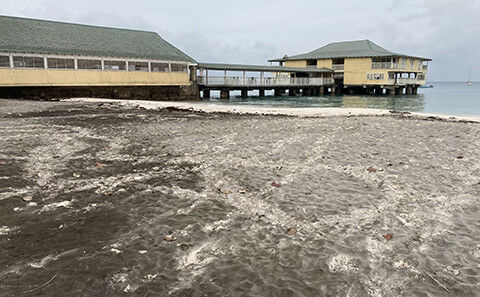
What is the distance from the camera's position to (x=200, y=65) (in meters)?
40.9

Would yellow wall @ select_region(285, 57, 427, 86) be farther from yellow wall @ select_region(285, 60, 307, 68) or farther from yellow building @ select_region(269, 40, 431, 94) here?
yellow wall @ select_region(285, 60, 307, 68)

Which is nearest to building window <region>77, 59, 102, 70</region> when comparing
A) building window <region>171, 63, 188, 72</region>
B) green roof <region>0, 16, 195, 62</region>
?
green roof <region>0, 16, 195, 62</region>

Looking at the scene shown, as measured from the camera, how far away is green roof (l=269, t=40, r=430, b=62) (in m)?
55.2

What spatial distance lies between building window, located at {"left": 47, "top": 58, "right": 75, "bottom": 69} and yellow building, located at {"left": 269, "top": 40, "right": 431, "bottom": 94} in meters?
40.0

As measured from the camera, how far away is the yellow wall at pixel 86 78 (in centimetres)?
2708

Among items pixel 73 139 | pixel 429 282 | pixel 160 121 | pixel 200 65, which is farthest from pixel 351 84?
pixel 429 282

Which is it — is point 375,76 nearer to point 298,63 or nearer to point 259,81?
point 298,63

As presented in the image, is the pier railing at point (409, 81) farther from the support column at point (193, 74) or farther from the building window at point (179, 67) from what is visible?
the building window at point (179, 67)

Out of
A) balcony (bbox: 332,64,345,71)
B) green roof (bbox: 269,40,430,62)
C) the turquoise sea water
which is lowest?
the turquoise sea water

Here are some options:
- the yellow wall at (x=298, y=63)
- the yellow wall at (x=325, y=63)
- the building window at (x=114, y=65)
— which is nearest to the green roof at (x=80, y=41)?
the building window at (x=114, y=65)

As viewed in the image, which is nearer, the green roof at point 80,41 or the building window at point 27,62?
the building window at point 27,62

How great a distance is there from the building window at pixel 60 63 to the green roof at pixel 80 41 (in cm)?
77

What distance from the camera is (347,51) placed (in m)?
59.2

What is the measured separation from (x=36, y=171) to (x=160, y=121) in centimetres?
752
